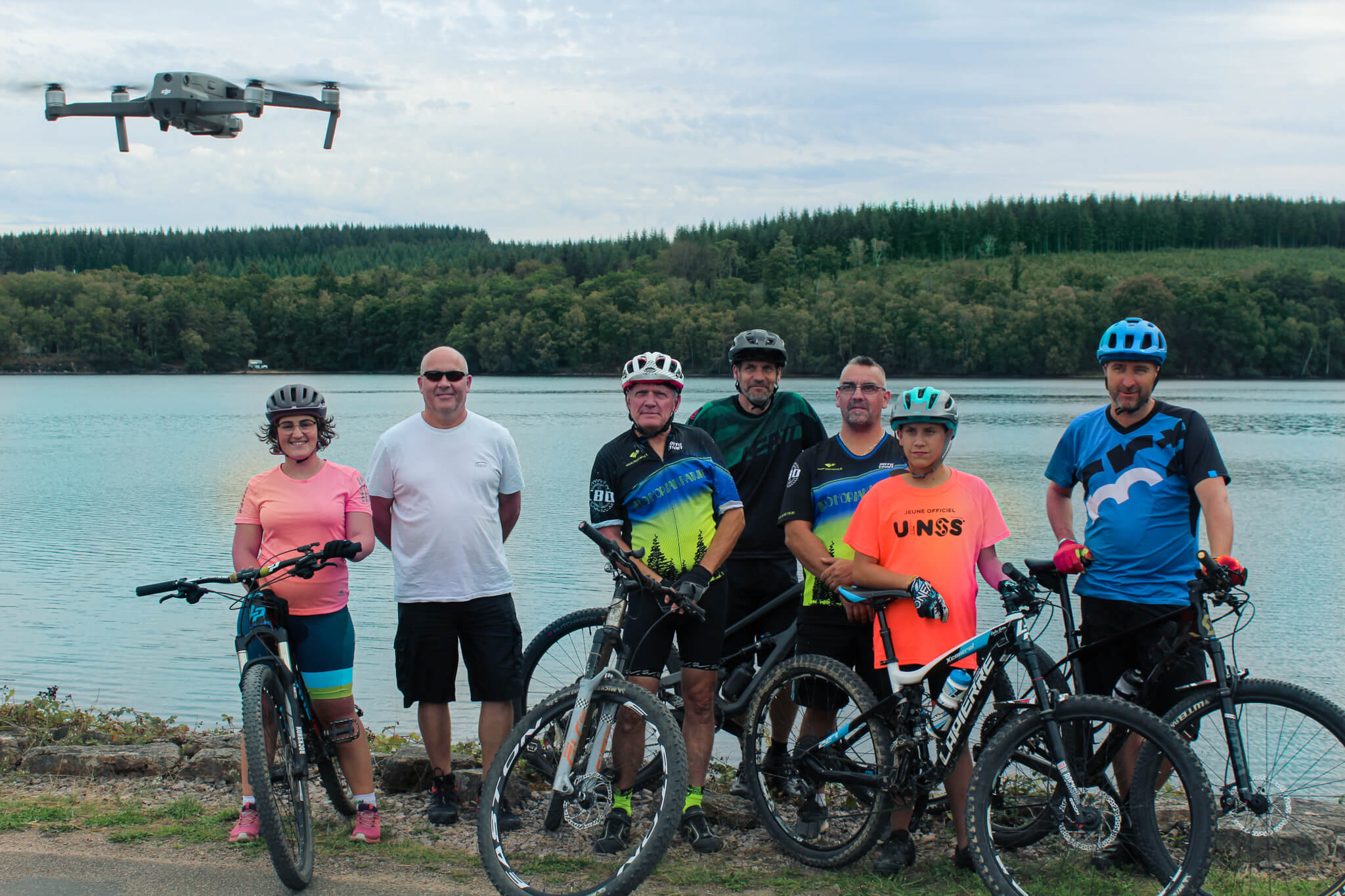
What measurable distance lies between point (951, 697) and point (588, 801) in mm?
1349

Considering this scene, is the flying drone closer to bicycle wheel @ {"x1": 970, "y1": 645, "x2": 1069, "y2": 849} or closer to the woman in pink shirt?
the woman in pink shirt

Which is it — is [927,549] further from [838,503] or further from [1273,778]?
[1273,778]

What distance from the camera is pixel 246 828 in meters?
4.22

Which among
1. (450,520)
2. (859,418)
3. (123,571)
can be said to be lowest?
(123,571)

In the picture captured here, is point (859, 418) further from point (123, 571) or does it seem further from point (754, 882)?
point (123, 571)

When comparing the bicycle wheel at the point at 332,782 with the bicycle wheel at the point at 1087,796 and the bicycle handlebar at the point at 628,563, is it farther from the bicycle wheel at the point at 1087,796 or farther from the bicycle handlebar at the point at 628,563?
the bicycle wheel at the point at 1087,796

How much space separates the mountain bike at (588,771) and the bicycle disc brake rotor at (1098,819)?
1326 millimetres

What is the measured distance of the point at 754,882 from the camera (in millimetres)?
3891

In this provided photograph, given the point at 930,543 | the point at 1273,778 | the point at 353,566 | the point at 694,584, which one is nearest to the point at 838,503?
the point at 930,543

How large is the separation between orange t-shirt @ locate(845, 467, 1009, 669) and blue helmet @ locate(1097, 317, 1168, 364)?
0.76m

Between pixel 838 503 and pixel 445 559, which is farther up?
pixel 838 503

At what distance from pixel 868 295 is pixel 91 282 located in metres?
88.0

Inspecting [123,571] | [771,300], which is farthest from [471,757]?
[771,300]

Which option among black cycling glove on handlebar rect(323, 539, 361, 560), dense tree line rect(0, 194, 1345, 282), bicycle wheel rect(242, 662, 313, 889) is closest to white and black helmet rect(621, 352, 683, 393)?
black cycling glove on handlebar rect(323, 539, 361, 560)
